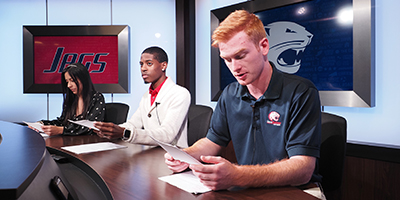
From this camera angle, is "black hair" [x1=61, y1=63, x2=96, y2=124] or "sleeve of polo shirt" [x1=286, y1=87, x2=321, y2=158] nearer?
"sleeve of polo shirt" [x1=286, y1=87, x2=321, y2=158]

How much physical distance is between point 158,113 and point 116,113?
2.32 ft

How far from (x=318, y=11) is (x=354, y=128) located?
1.04 meters

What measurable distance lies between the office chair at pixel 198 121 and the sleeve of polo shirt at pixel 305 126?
3.08ft

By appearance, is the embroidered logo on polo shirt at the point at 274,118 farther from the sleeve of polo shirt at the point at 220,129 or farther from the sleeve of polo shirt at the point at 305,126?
the sleeve of polo shirt at the point at 220,129

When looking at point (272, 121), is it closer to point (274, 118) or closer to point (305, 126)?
point (274, 118)

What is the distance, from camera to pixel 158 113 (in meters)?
2.39

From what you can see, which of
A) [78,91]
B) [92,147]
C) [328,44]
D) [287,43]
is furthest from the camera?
[78,91]

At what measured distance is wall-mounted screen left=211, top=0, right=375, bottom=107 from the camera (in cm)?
217

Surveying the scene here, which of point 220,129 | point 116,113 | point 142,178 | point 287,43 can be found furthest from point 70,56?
point 142,178

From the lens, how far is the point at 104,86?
12.5 ft

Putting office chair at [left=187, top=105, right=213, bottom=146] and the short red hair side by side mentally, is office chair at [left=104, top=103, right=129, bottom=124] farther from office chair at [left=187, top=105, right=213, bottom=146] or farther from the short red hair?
the short red hair

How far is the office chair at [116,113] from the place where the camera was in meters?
2.86

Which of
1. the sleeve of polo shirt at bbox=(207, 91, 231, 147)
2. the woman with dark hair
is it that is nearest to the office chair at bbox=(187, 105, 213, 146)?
the sleeve of polo shirt at bbox=(207, 91, 231, 147)

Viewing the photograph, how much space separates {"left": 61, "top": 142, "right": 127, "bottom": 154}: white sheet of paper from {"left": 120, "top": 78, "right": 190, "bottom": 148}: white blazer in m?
0.16
